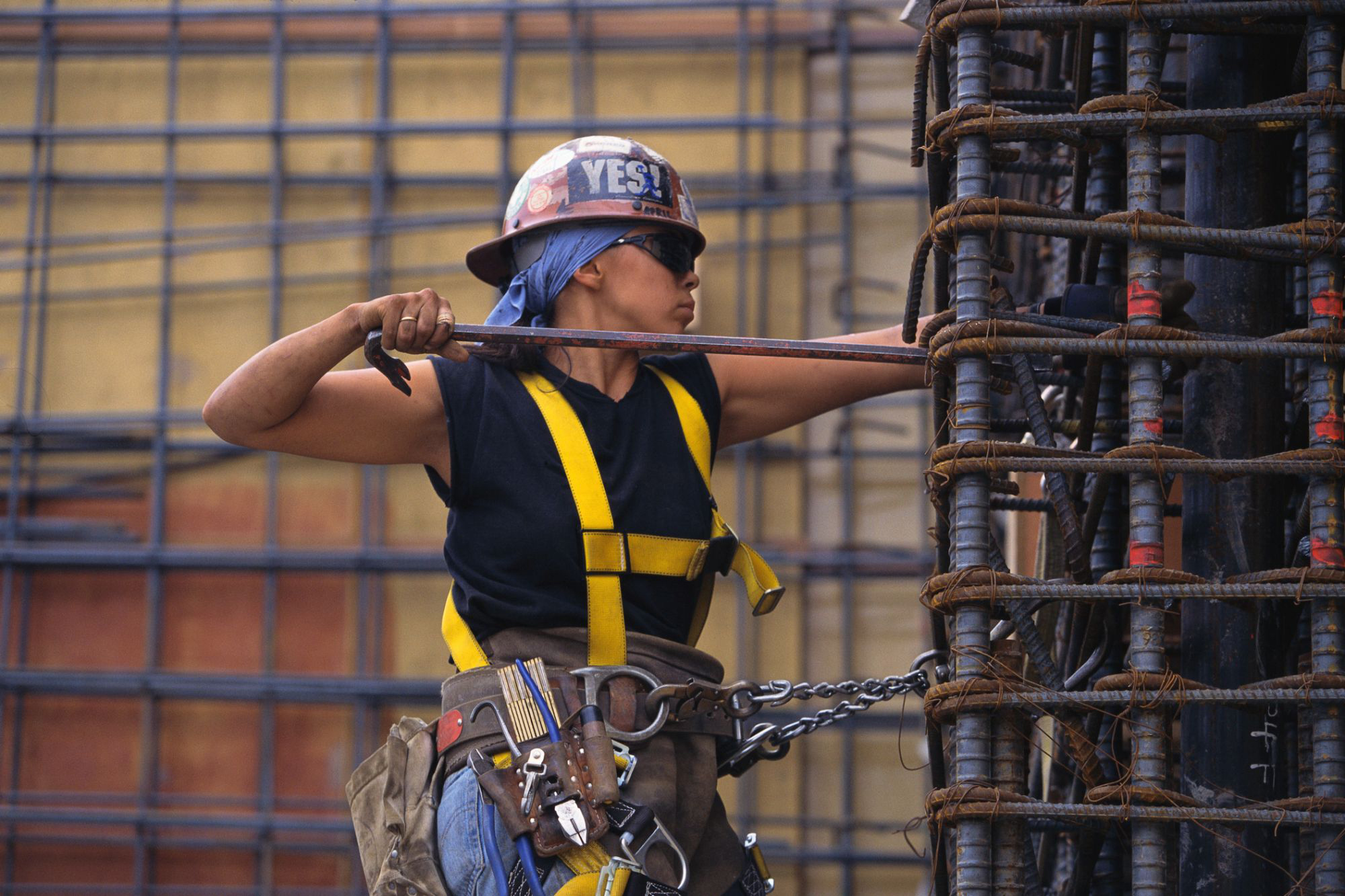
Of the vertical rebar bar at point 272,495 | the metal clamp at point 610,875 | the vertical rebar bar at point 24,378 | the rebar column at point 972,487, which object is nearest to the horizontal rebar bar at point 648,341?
the rebar column at point 972,487

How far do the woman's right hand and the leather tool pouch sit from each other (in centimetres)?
86

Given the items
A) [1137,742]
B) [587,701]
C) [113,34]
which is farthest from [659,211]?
[113,34]

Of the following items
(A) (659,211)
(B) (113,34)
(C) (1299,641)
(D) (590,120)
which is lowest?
(C) (1299,641)

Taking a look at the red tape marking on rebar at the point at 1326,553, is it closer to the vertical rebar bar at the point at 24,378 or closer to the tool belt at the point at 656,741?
the tool belt at the point at 656,741

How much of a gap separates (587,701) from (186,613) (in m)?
9.15

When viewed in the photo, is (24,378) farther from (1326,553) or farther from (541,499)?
(1326,553)

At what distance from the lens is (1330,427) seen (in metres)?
3.05

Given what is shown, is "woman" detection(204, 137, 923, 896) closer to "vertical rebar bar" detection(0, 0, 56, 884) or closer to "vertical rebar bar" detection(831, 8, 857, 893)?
"vertical rebar bar" detection(831, 8, 857, 893)

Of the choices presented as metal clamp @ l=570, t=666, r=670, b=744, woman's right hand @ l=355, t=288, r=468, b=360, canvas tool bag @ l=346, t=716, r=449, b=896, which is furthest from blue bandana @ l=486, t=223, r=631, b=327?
canvas tool bag @ l=346, t=716, r=449, b=896

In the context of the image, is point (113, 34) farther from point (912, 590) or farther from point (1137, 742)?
point (1137, 742)

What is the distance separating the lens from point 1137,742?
2996mm

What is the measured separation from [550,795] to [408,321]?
3.29 feet

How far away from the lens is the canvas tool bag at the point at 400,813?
3.44m

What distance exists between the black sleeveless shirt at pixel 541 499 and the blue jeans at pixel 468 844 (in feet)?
1.15
